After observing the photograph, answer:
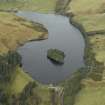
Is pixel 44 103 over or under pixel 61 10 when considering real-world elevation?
under

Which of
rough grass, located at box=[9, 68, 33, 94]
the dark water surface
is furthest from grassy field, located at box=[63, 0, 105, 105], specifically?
rough grass, located at box=[9, 68, 33, 94]

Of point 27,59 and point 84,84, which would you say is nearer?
point 84,84

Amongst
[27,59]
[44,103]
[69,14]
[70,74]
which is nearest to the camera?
[44,103]

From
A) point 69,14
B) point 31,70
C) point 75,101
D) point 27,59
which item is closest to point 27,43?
point 27,59

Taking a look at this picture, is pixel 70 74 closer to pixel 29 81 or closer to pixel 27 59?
pixel 27 59

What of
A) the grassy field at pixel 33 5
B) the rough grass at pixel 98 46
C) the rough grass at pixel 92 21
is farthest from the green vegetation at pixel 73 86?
the grassy field at pixel 33 5

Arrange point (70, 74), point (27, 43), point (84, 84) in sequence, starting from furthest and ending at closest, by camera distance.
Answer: point (27, 43) < point (70, 74) < point (84, 84)
